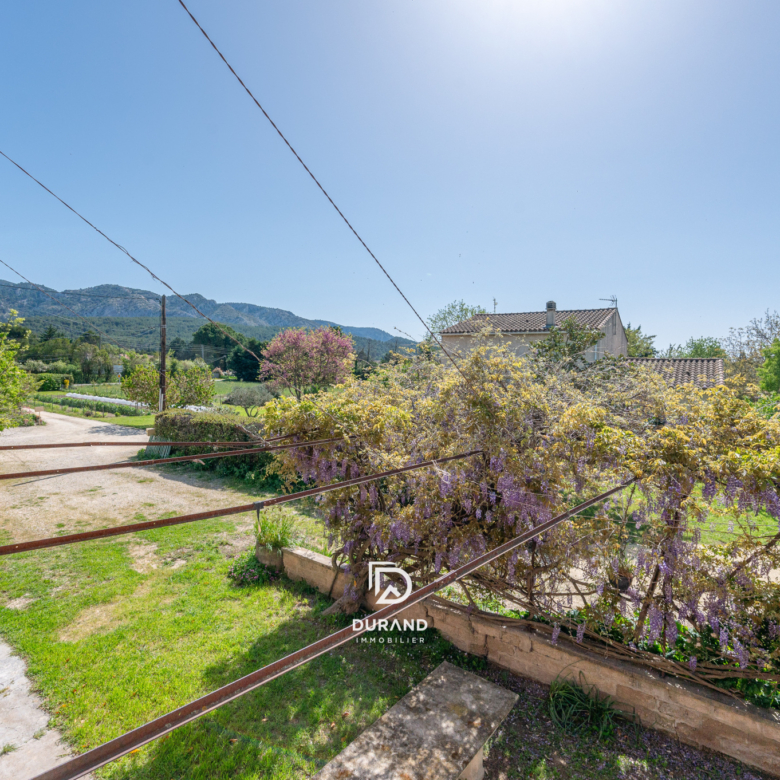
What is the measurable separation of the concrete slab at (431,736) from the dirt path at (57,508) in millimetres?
2092

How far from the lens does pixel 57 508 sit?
823 cm

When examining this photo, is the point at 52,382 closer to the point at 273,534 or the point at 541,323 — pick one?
the point at 541,323

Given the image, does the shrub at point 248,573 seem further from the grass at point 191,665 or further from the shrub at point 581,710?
the shrub at point 581,710

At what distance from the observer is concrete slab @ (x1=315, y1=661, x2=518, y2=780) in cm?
241

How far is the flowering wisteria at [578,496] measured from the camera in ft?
9.11

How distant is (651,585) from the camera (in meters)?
3.10

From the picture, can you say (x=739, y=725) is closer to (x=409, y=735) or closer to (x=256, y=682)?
(x=409, y=735)

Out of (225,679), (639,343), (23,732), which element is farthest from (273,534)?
(639,343)

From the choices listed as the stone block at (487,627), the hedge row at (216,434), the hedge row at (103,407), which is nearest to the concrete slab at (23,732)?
the stone block at (487,627)

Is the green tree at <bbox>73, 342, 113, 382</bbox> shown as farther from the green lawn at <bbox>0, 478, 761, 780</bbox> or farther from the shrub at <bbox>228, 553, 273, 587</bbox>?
the shrub at <bbox>228, 553, 273, 587</bbox>

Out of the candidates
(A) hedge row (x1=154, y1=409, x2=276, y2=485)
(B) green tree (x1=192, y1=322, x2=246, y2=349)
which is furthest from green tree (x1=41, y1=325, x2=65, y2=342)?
(A) hedge row (x1=154, y1=409, x2=276, y2=485)

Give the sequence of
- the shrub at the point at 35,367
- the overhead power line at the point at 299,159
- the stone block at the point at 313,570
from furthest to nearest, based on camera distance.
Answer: the shrub at the point at 35,367 < the stone block at the point at 313,570 < the overhead power line at the point at 299,159

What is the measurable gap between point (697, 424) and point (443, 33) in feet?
13.5

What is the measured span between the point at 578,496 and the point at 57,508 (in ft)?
31.5
